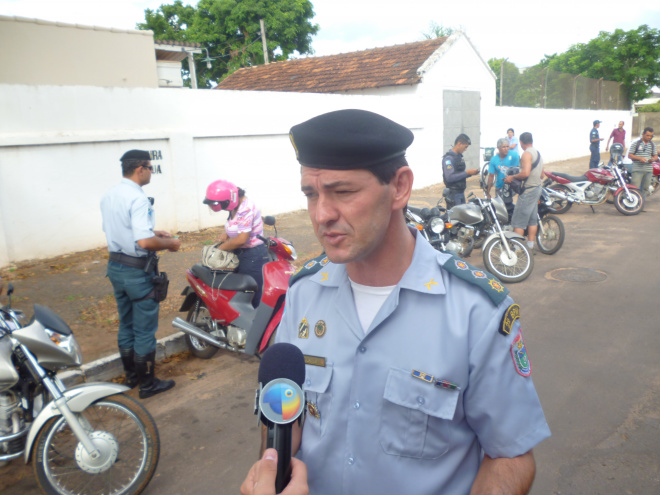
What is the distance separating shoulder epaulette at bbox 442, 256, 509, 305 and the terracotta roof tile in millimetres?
14659

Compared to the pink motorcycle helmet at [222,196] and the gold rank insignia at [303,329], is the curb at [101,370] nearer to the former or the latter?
the pink motorcycle helmet at [222,196]

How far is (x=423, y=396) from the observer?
1.29 metres

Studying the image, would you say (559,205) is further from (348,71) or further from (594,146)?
(348,71)

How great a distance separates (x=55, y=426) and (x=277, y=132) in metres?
9.36

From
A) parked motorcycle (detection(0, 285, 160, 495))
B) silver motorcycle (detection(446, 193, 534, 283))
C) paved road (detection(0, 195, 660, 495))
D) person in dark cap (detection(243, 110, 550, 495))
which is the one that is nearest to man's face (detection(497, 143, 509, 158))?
silver motorcycle (detection(446, 193, 534, 283))

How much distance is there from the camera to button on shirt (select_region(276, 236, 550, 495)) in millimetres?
1288

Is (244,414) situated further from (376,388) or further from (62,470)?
(376,388)

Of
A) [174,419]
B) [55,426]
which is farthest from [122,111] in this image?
[55,426]

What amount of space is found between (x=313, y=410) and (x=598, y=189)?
39.0 ft

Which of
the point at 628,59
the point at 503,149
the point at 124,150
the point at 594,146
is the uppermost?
the point at 628,59

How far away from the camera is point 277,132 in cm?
1141

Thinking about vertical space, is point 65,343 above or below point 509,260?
above

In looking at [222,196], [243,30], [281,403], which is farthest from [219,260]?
[243,30]

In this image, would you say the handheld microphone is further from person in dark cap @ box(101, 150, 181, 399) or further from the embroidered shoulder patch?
person in dark cap @ box(101, 150, 181, 399)
